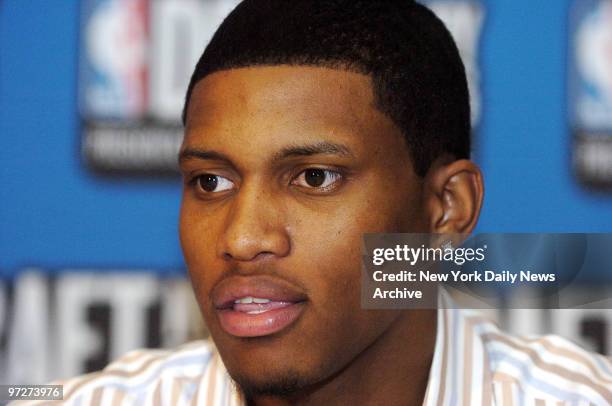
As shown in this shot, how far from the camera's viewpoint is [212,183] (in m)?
1.23

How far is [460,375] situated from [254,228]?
20.0 inches

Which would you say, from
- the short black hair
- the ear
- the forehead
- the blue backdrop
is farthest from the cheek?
the blue backdrop

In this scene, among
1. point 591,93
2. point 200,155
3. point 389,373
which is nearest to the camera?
point 200,155

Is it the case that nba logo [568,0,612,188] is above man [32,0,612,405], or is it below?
above

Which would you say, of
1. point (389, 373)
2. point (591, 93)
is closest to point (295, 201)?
point (389, 373)

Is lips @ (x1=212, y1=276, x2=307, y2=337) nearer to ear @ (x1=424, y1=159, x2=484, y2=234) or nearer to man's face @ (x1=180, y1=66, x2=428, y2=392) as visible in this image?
man's face @ (x1=180, y1=66, x2=428, y2=392)

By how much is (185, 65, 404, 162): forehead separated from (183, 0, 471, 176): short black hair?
0.06 ft

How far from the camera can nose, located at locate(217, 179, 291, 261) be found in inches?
43.4

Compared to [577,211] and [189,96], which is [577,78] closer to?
[577,211]

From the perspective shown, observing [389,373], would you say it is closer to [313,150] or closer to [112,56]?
[313,150]

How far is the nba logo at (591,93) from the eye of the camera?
189 centimetres

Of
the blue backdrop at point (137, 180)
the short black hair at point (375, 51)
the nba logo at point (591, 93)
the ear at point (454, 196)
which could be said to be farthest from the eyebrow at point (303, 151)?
the nba logo at point (591, 93)

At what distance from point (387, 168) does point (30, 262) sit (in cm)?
108

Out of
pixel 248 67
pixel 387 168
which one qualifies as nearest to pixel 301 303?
pixel 387 168
